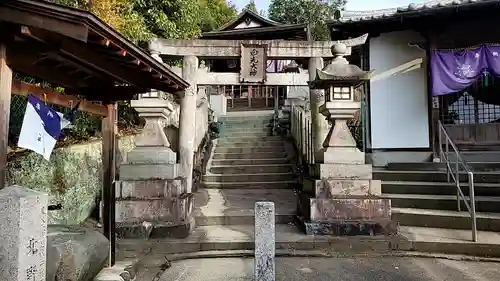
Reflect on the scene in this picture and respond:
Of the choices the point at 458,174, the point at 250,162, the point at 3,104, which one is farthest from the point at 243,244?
the point at 250,162

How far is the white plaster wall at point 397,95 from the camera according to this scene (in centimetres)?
1241

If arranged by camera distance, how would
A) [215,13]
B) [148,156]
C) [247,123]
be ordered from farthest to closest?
[215,13] < [247,123] < [148,156]

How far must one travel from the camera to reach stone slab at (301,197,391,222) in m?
7.92

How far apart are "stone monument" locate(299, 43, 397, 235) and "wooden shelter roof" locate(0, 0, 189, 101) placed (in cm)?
349

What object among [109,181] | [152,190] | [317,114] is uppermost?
[317,114]

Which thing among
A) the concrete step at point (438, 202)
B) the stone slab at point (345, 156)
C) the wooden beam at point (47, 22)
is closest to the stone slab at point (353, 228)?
the stone slab at point (345, 156)

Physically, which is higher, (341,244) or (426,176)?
(426,176)

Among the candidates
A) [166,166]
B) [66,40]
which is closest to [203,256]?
[166,166]

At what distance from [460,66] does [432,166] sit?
309 cm

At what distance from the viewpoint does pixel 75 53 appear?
420cm

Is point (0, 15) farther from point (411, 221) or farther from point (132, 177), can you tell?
point (411, 221)

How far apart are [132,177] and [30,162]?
1.91 metres

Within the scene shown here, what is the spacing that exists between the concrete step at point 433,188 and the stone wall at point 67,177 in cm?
733

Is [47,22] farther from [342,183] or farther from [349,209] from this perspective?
[349,209]
